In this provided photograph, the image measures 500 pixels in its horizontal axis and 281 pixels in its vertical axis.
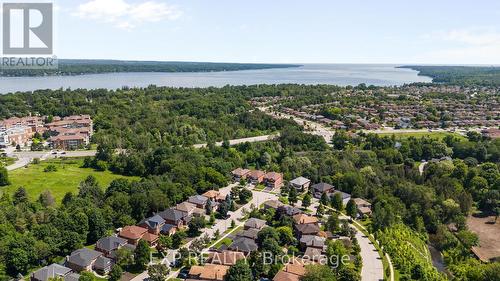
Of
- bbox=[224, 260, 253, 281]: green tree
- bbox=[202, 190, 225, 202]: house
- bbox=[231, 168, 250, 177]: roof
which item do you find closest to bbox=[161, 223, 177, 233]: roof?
bbox=[202, 190, 225, 202]: house

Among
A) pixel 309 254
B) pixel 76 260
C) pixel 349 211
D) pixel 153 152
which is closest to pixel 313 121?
pixel 153 152

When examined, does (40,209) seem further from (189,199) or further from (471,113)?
(471,113)

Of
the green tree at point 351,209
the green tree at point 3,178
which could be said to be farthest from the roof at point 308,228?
the green tree at point 3,178

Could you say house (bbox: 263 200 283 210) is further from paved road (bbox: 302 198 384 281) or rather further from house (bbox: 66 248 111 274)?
house (bbox: 66 248 111 274)

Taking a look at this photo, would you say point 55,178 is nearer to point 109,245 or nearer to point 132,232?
point 132,232

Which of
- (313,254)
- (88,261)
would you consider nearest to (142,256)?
(88,261)

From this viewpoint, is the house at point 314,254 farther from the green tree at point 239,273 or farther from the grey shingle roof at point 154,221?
the grey shingle roof at point 154,221
